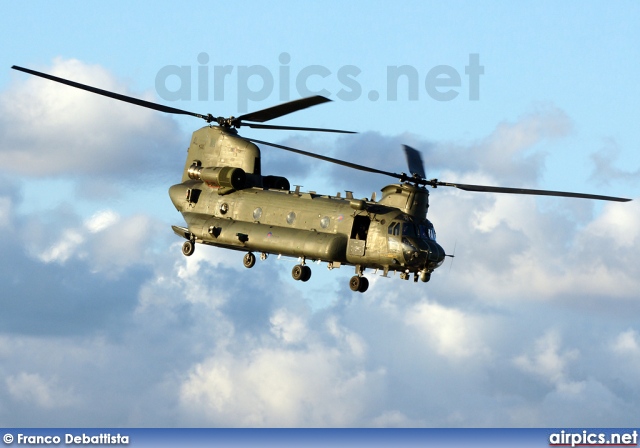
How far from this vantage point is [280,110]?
73562 millimetres

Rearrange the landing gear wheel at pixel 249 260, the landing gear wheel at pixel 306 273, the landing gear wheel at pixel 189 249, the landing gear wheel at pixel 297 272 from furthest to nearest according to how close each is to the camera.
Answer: the landing gear wheel at pixel 189 249, the landing gear wheel at pixel 249 260, the landing gear wheel at pixel 306 273, the landing gear wheel at pixel 297 272

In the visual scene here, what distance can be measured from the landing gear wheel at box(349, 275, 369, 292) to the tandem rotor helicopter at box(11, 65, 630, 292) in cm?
8

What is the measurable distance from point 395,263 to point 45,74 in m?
22.6

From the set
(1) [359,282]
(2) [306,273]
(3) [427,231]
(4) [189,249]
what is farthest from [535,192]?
(4) [189,249]

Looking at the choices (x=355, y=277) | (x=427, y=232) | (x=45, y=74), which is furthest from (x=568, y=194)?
(x=45, y=74)

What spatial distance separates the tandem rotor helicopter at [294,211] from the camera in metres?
71.2

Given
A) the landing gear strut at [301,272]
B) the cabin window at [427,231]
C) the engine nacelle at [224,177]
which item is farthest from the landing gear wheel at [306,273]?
the engine nacelle at [224,177]

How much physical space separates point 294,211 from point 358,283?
588 cm

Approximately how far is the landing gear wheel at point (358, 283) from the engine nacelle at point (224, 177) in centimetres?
1007

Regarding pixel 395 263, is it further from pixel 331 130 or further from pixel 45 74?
pixel 45 74

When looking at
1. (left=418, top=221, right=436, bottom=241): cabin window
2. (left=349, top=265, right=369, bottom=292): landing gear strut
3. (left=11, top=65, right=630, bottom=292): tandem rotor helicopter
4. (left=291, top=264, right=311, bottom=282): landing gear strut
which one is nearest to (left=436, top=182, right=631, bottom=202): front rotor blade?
(left=11, top=65, right=630, bottom=292): tandem rotor helicopter

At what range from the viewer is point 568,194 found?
228 feet

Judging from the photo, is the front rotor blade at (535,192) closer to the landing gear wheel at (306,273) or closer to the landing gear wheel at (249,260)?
the landing gear wheel at (306,273)

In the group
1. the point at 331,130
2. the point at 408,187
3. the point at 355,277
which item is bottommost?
the point at 355,277
